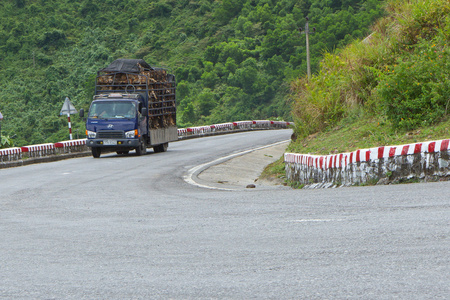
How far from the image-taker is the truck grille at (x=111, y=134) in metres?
24.2

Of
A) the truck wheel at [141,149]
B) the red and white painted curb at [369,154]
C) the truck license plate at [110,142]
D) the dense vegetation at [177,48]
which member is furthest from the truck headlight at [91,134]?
the dense vegetation at [177,48]

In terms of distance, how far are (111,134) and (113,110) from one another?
39.2 inches

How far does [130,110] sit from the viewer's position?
24406mm

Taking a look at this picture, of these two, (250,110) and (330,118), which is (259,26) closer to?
(250,110)

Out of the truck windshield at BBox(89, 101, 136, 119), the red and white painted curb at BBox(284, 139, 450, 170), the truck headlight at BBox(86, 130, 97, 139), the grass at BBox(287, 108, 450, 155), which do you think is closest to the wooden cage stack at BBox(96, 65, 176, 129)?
the truck windshield at BBox(89, 101, 136, 119)

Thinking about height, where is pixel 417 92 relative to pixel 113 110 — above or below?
below

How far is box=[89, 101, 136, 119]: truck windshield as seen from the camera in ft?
80.0

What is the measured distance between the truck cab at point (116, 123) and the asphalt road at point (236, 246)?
43.9 ft

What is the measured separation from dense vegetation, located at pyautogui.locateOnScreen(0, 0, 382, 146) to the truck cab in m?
53.8

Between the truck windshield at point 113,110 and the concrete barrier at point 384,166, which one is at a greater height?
the truck windshield at point 113,110

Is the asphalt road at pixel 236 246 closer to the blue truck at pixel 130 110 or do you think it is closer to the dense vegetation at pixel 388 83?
the dense vegetation at pixel 388 83

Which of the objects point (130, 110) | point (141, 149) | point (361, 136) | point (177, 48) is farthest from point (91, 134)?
point (177, 48)

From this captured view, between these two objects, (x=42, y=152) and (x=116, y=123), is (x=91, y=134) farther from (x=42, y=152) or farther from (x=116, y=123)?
(x=42, y=152)

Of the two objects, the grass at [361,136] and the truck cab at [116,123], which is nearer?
the grass at [361,136]
